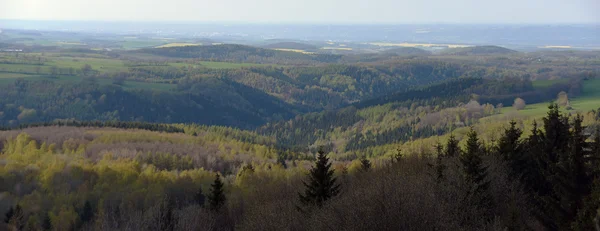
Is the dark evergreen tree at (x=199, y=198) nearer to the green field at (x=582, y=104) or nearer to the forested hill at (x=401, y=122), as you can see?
the forested hill at (x=401, y=122)

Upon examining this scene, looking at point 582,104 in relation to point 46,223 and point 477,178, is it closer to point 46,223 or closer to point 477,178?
point 477,178

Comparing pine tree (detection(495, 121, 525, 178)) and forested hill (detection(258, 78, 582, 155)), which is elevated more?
pine tree (detection(495, 121, 525, 178))

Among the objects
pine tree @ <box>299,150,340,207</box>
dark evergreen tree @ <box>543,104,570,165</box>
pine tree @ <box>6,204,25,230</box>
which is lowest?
pine tree @ <box>6,204,25,230</box>

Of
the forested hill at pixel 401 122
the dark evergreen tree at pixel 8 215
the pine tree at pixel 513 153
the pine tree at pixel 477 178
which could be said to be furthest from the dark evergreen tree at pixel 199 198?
the forested hill at pixel 401 122

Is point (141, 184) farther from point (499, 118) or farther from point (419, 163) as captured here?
point (499, 118)

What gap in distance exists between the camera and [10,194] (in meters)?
71.2

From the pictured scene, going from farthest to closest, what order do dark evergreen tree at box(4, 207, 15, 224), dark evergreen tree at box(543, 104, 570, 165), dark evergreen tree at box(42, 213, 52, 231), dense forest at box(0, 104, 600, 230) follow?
dark evergreen tree at box(42, 213, 52, 231) < dark evergreen tree at box(4, 207, 15, 224) < dark evergreen tree at box(543, 104, 570, 165) < dense forest at box(0, 104, 600, 230)

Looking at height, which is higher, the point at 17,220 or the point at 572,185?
the point at 572,185

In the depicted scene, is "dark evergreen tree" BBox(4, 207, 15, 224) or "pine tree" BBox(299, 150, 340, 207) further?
"dark evergreen tree" BBox(4, 207, 15, 224)

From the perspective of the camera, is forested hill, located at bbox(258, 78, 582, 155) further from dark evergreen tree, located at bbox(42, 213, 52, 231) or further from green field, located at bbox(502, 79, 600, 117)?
dark evergreen tree, located at bbox(42, 213, 52, 231)

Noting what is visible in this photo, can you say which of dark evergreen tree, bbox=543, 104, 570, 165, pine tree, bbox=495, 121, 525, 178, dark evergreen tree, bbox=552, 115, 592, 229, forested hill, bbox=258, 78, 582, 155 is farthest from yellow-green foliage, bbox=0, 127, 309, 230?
forested hill, bbox=258, 78, 582, 155

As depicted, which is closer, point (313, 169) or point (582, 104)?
point (313, 169)

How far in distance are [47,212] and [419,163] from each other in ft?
139

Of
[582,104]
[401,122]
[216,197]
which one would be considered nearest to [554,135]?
[216,197]
